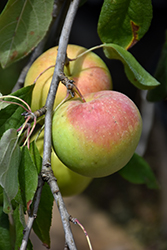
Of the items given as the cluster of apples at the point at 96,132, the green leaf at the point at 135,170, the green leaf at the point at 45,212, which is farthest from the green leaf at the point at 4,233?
the green leaf at the point at 135,170

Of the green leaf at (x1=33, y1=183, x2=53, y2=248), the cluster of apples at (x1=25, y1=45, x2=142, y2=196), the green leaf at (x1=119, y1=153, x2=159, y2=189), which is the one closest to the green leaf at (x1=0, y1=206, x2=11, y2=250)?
the green leaf at (x1=33, y1=183, x2=53, y2=248)

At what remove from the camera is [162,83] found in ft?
2.42

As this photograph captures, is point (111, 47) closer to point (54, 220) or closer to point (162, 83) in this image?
point (162, 83)

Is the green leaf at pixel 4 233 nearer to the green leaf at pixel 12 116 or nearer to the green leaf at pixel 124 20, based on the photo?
the green leaf at pixel 12 116

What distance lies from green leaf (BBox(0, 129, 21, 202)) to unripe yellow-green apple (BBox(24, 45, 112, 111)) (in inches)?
6.0

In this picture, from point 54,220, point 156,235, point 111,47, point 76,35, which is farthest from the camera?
point 54,220

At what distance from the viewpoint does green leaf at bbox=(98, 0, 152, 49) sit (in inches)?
23.2

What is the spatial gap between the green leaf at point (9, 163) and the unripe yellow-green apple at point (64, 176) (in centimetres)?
16

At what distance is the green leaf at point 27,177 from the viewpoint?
416 millimetres

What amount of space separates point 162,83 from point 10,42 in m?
0.38

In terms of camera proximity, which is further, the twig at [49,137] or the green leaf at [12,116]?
the green leaf at [12,116]

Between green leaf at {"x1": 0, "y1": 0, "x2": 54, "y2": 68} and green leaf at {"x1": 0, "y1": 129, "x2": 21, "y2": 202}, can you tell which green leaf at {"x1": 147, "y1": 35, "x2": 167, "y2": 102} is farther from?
green leaf at {"x1": 0, "y1": 129, "x2": 21, "y2": 202}

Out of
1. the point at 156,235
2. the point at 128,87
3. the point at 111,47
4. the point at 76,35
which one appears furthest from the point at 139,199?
the point at 111,47

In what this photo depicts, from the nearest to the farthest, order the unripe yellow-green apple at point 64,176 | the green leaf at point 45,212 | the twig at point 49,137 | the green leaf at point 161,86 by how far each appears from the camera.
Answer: the twig at point 49,137
the green leaf at point 45,212
the unripe yellow-green apple at point 64,176
the green leaf at point 161,86
